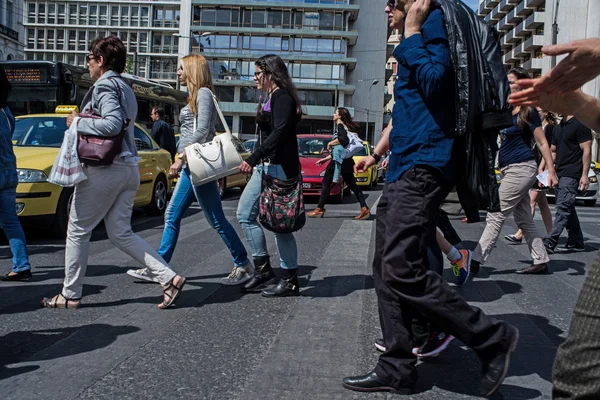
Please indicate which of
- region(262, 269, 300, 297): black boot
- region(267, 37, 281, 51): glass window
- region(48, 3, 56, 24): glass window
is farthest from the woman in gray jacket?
region(48, 3, 56, 24): glass window

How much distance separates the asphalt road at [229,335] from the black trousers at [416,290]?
21cm

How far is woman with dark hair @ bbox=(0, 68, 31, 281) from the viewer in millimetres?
5578

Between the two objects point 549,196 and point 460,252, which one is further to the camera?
point 549,196

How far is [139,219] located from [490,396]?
838 cm

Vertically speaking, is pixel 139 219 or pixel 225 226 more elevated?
pixel 225 226

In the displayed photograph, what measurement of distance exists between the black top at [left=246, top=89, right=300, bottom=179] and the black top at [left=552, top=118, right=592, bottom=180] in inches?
166

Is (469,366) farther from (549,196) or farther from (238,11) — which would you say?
(238,11)

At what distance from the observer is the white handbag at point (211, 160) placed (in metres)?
5.08

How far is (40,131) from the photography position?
9.16m

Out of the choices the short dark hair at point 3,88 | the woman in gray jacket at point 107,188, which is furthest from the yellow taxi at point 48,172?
the woman in gray jacket at point 107,188

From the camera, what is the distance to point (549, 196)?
58.1 ft

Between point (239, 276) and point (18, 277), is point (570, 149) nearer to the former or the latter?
point (239, 276)

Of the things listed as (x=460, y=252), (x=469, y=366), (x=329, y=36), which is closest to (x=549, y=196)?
(x=460, y=252)

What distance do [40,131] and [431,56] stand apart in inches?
297
